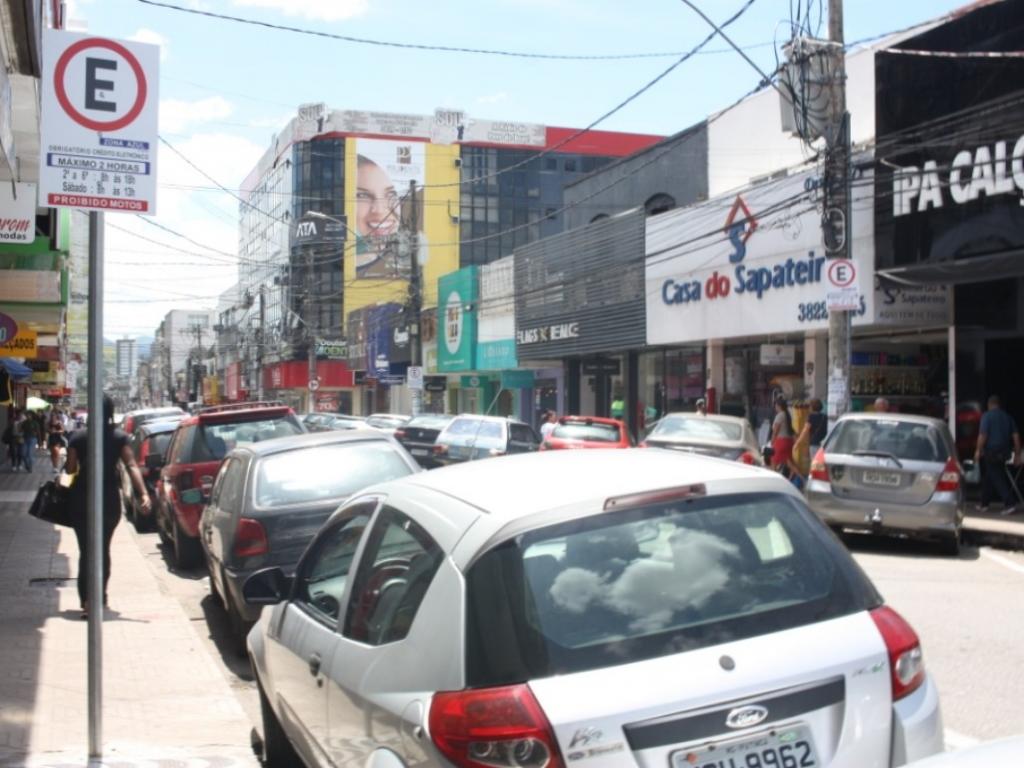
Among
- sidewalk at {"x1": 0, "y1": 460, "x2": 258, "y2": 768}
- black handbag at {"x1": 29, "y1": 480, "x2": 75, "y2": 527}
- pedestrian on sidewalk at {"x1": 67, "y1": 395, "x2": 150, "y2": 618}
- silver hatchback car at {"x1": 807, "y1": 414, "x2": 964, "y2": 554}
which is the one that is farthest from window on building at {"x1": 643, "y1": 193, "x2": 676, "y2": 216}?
black handbag at {"x1": 29, "y1": 480, "x2": 75, "y2": 527}


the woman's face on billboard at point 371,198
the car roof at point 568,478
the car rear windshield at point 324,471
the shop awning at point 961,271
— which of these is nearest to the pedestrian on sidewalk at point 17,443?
the shop awning at point 961,271

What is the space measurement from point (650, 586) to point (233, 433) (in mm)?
11162

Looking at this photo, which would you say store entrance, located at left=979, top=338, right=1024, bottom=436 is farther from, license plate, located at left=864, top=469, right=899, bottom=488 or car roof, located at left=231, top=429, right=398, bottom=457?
car roof, located at left=231, top=429, right=398, bottom=457

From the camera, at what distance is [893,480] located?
511 inches

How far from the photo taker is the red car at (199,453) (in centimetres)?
1316

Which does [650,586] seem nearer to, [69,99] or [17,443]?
[69,99]

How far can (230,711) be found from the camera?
6902 millimetres

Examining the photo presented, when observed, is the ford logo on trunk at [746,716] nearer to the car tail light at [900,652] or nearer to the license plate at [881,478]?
the car tail light at [900,652]

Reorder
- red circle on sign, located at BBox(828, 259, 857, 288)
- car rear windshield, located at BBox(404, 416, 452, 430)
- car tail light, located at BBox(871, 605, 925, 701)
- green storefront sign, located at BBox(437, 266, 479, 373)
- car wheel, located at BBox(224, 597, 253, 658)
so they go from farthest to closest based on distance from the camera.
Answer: green storefront sign, located at BBox(437, 266, 479, 373) → car rear windshield, located at BBox(404, 416, 452, 430) → red circle on sign, located at BBox(828, 259, 857, 288) → car wheel, located at BBox(224, 597, 253, 658) → car tail light, located at BBox(871, 605, 925, 701)

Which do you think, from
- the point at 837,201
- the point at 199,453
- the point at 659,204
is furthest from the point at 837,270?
the point at 659,204

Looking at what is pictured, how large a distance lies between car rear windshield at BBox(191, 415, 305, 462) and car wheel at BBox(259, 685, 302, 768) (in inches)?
319

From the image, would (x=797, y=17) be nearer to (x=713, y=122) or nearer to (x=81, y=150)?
(x=713, y=122)

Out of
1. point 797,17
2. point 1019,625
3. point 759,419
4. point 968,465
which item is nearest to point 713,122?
point 759,419

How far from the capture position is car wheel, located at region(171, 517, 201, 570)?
13.2 meters
